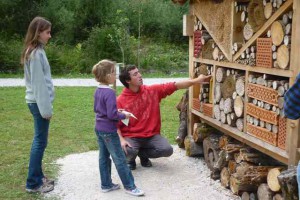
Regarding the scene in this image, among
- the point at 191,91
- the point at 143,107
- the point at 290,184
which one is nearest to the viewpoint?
the point at 290,184

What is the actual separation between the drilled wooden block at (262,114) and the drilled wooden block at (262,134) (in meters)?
0.11

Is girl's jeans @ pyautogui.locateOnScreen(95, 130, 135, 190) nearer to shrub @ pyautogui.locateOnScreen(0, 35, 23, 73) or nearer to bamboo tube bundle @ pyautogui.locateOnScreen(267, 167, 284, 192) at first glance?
bamboo tube bundle @ pyautogui.locateOnScreen(267, 167, 284, 192)

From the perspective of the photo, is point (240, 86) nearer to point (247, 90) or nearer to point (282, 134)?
point (247, 90)

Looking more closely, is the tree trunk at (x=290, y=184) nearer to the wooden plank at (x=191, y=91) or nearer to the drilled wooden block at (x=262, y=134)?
the drilled wooden block at (x=262, y=134)

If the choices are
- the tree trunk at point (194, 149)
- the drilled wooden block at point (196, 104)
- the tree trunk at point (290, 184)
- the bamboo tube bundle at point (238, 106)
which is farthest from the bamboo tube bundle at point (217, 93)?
the tree trunk at point (290, 184)

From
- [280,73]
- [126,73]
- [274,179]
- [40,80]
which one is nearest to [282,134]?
[274,179]

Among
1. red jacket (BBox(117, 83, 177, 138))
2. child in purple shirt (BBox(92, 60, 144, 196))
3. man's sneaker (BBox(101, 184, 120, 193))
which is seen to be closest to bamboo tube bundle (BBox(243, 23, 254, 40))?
red jacket (BBox(117, 83, 177, 138))

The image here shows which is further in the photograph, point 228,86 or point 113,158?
point 228,86

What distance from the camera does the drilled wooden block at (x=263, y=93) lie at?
3832mm

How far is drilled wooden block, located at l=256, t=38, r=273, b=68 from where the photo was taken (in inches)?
152

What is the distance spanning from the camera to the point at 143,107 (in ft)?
17.2

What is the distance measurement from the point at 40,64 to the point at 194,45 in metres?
2.23

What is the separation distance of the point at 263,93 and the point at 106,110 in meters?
1.53

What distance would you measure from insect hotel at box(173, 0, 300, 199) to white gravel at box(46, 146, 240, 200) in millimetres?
193
